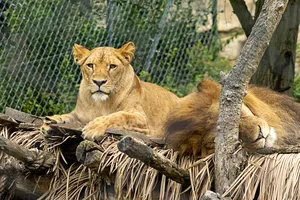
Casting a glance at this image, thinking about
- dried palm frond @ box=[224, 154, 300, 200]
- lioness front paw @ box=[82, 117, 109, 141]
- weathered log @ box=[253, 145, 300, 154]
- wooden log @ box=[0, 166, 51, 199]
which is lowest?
wooden log @ box=[0, 166, 51, 199]

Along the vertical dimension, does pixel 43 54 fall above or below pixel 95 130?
above

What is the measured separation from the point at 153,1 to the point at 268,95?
3789mm

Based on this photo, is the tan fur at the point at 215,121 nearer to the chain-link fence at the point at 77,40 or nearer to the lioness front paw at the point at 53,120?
the lioness front paw at the point at 53,120

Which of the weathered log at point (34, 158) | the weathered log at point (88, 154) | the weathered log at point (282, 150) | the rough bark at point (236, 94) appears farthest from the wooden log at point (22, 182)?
the weathered log at point (282, 150)

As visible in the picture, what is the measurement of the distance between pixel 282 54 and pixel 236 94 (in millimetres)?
2914

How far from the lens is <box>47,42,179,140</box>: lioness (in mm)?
6320

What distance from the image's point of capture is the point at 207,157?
5.11 metres

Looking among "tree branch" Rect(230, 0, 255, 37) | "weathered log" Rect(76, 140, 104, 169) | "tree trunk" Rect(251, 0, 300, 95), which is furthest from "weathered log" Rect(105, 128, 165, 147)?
"tree branch" Rect(230, 0, 255, 37)

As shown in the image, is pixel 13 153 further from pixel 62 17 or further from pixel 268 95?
pixel 62 17

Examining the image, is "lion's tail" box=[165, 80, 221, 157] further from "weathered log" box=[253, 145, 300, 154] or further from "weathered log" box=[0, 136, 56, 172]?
"weathered log" box=[0, 136, 56, 172]

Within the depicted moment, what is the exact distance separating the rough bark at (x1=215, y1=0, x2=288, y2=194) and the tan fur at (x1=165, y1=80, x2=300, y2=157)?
0.23 metres

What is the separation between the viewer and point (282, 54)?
7.59 metres

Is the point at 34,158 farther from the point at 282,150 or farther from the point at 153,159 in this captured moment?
the point at 282,150

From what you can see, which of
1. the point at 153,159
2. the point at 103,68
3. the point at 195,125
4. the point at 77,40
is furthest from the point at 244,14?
the point at 153,159
